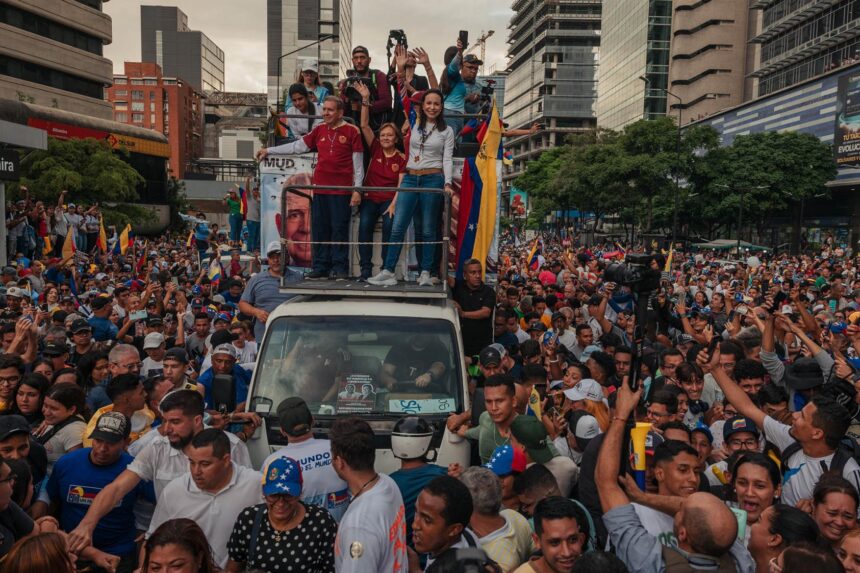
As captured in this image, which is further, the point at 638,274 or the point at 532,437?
the point at 532,437

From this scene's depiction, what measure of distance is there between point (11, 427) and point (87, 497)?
2.03ft

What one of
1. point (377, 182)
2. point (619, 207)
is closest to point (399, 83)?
point (377, 182)

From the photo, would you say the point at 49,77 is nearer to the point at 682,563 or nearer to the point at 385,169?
the point at 385,169

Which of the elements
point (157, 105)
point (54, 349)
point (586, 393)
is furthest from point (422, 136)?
point (157, 105)

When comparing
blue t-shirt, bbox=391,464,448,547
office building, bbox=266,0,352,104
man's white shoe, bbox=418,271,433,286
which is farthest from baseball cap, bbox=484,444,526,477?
office building, bbox=266,0,352,104

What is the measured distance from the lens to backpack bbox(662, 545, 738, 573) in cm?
349

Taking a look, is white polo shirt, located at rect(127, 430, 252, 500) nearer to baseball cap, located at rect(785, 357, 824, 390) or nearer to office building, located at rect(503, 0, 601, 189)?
baseball cap, located at rect(785, 357, 824, 390)

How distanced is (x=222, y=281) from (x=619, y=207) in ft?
171

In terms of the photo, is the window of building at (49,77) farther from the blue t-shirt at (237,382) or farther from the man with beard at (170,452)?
the man with beard at (170,452)

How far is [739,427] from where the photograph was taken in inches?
224

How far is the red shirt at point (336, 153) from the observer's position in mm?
7992

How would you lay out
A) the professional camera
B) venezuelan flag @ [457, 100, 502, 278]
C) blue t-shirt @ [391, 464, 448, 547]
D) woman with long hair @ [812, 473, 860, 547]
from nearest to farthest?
woman with long hair @ [812, 473, 860, 547], the professional camera, blue t-shirt @ [391, 464, 448, 547], venezuelan flag @ [457, 100, 502, 278]

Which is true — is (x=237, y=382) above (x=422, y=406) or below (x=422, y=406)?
below

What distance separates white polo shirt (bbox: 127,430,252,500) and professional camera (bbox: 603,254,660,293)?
101 inches
